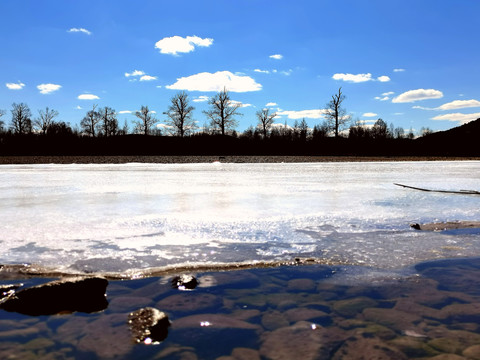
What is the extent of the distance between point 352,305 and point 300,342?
0.59 meters

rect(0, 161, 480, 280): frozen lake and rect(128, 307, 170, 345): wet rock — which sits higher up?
rect(0, 161, 480, 280): frozen lake

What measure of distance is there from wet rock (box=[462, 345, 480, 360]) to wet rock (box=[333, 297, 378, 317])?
1.94 ft

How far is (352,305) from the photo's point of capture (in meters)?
2.42

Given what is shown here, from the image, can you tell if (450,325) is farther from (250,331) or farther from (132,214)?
(132,214)

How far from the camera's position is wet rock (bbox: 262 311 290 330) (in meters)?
2.16

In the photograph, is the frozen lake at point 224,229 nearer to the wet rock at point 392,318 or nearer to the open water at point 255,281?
the open water at point 255,281

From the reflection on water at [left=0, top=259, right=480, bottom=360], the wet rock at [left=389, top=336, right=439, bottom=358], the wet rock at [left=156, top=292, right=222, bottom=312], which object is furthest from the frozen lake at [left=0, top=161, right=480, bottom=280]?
the wet rock at [left=389, top=336, right=439, bottom=358]

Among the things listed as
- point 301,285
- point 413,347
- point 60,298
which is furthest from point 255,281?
point 60,298

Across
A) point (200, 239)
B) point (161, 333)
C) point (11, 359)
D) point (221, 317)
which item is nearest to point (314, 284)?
point (221, 317)

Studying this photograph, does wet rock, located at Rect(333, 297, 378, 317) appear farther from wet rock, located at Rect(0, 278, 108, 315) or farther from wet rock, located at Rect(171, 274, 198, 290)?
wet rock, located at Rect(0, 278, 108, 315)

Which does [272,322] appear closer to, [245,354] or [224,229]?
[245,354]

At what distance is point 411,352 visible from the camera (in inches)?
73.8

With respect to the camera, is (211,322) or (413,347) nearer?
(413,347)

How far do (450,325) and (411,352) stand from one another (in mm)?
424
